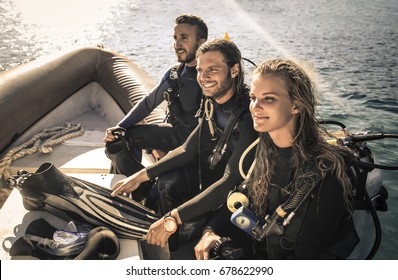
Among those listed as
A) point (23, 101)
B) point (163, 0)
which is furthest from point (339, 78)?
point (163, 0)

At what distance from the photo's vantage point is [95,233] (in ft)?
6.86

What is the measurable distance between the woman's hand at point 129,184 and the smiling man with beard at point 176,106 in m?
0.44

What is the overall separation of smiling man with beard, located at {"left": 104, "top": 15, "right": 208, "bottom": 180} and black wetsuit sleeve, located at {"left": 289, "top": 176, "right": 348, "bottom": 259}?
146 cm

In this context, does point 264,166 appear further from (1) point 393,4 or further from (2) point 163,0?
(2) point 163,0

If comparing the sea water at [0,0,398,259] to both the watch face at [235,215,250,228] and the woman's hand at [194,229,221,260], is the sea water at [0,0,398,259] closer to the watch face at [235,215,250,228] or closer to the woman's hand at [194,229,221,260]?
the watch face at [235,215,250,228]

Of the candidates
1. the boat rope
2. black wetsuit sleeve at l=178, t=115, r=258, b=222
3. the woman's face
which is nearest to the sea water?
the woman's face

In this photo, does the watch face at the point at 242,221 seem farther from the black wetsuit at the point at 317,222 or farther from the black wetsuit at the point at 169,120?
the black wetsuit at the point at 169,120

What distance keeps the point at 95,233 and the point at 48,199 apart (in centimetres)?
40

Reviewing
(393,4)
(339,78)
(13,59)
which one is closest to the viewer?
(339,78)

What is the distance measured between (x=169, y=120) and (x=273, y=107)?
1570mm

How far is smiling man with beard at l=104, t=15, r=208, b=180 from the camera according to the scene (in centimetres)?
307

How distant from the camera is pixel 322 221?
5.71 feet

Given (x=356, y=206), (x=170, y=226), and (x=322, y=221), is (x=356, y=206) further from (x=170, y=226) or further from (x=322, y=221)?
(x=170, y=226)

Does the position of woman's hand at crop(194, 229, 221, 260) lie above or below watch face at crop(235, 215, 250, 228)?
below
